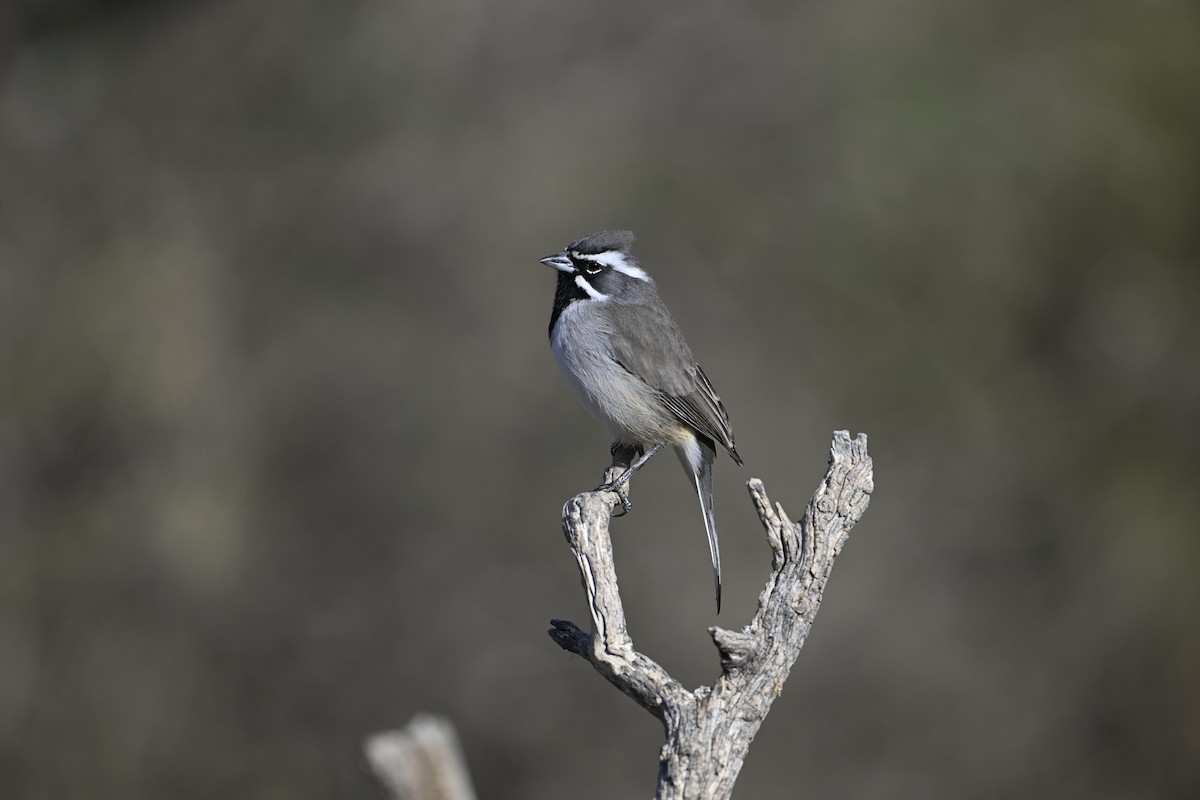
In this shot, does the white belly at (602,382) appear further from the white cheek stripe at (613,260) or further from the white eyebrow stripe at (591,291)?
the white cheek stripe at (613,260)

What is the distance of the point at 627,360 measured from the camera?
630 centimetres

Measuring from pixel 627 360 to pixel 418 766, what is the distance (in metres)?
3.09

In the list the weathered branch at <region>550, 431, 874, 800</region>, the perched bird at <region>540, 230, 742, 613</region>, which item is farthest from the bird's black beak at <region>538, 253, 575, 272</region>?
the weathered branch at <region>550, 431, 874, 800</region>

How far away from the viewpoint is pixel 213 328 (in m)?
12.5

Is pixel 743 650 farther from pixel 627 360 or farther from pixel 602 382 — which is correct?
pixel 627 360

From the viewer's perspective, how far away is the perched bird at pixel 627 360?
20.4 ft

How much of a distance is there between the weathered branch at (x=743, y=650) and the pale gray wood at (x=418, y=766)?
71 centimetres

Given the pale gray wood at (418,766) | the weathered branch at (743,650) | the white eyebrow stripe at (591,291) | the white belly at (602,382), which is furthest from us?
the white eyebrow stripe at (591,291)

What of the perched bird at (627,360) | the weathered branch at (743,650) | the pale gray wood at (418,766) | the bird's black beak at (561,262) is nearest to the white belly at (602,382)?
the perched bird at (627,360)

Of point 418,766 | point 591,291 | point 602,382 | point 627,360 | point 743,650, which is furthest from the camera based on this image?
point 591,291

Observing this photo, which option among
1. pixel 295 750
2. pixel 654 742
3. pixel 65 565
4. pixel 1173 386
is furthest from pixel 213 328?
pixel 1173 386

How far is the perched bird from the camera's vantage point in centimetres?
623

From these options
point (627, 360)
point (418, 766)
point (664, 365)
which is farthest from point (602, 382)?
point (418, 766)

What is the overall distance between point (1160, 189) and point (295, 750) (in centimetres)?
1044
